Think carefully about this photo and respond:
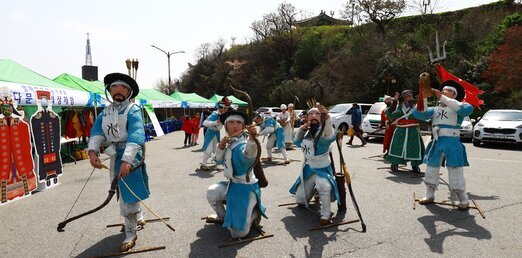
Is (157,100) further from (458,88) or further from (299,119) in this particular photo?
(458,88)

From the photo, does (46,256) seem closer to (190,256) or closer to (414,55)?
(190,256)

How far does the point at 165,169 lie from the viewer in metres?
8.72

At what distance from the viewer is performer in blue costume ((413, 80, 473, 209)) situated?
191 inches

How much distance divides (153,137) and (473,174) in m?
15.0

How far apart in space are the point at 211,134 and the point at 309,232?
493 cm

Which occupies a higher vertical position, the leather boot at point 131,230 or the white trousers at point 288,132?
→ the white trousers at point 288,132

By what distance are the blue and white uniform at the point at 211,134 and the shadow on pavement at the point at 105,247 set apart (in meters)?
4.34

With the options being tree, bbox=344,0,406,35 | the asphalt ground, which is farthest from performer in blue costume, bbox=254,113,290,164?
tree, bbox=344,0,406,35

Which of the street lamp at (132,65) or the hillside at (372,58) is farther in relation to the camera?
the hillside at (372,58)

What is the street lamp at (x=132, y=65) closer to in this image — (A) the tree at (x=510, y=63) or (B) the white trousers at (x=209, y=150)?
(B) the white trousers at (x=209, y=150)

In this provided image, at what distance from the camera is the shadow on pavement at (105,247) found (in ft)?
12.0

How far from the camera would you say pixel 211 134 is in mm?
8609

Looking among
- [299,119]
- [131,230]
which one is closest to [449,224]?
[131,230]

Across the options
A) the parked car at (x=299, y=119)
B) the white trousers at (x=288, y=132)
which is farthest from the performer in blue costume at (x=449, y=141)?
the parked car at (x=299, y=119)
